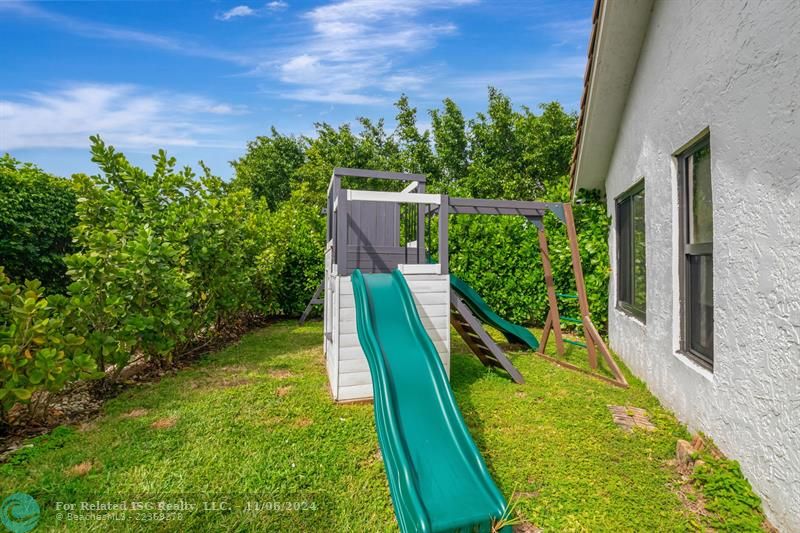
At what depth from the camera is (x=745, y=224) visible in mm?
2586

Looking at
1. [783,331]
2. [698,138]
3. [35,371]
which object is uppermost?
[698,138]

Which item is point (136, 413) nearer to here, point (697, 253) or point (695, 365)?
point (695, 365)

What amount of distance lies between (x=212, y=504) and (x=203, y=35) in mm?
6967

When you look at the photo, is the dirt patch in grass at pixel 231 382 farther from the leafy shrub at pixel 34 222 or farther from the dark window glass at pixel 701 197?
the dark window glass at pixel 701 197

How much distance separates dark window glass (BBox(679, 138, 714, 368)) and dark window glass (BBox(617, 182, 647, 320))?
1.25 m

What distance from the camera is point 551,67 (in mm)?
9180

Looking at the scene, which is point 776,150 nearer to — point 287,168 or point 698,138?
point 698,138

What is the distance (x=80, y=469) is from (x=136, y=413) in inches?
43.6

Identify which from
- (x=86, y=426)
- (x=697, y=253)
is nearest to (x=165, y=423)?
(x=86, y=426)

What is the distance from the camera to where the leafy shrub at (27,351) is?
305cm

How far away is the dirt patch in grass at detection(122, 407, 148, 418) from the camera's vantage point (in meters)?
3.87

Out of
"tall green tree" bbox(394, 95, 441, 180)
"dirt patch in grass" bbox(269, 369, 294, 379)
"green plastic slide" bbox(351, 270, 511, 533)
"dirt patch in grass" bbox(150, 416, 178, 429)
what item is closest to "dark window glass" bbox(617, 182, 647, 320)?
"green plastic slide" bbox(351, 270, 511, 533)

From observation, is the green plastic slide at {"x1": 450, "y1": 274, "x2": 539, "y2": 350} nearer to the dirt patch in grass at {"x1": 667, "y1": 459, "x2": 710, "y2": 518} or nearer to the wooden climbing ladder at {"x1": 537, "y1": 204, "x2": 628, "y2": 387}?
the wooden climbing ladder at {"x1": 537, "y1": 204, "x2": 628, "y2": 387}

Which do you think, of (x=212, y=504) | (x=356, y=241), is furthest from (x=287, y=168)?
(x=212, y=504)
